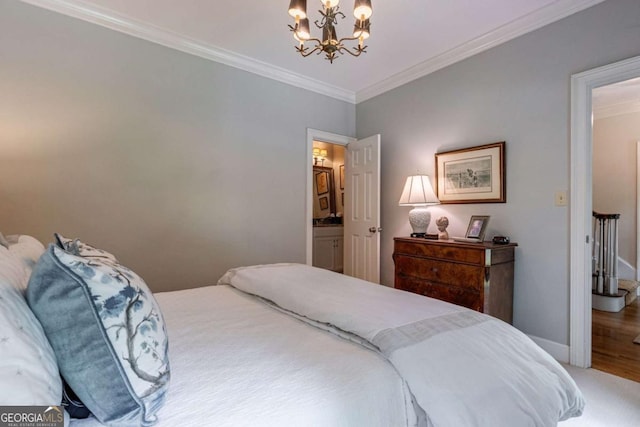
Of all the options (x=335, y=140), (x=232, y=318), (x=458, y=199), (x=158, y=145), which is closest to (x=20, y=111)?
(x=158, y=145)

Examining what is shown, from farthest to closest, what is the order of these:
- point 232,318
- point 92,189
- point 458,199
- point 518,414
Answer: point 458,199 → point 92,189 → point 232,318 → point 518,414

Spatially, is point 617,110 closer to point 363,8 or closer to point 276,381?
point 363,8

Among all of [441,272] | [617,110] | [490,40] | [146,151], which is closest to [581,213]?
[441,272]

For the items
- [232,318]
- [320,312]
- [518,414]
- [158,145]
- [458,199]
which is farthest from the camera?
[458,199]

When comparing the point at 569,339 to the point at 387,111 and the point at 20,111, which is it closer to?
the point at 387,111

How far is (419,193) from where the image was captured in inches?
121

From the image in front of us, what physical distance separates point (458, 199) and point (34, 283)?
3074 mm

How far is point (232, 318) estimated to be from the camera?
134cm

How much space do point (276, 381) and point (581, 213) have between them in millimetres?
2498

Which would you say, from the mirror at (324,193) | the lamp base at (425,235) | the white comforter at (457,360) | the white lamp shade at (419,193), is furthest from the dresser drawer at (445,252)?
the mirror at (324,193)

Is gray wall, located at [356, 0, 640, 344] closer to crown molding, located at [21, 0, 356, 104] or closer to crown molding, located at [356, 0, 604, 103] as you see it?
crown molding, located at [356, 0, 604, 103]

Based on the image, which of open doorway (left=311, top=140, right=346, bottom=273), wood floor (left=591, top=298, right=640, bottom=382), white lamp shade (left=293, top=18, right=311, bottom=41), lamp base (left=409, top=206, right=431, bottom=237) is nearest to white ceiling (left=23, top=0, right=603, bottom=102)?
white lamp shade (left=293, top=18, right=311, bottom=41)

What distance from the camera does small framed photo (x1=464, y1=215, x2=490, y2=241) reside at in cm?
266

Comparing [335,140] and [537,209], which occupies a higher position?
[335,140]
